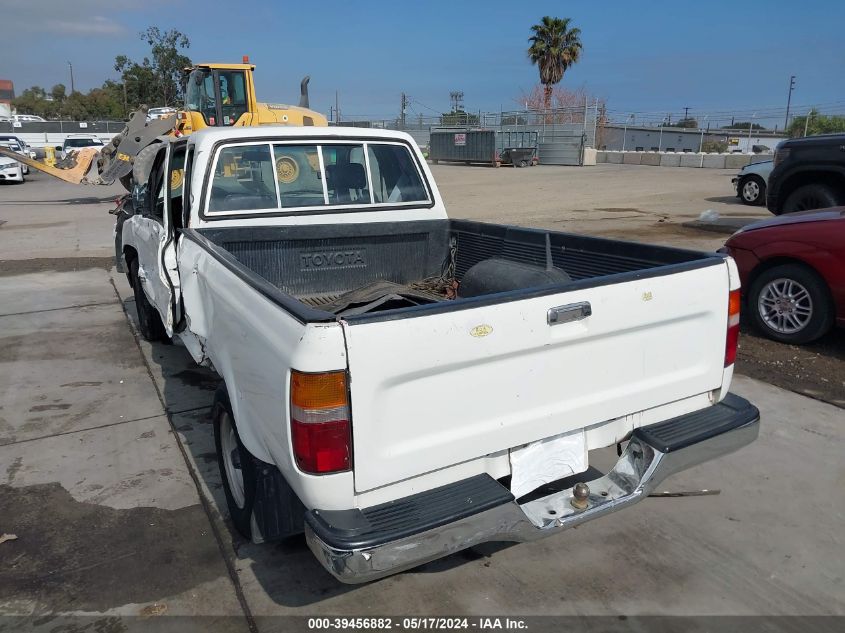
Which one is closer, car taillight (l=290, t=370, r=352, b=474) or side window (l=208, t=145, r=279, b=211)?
car taillight (l=290, t=370, r=352, b=474)

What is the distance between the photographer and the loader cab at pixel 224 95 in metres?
15.6

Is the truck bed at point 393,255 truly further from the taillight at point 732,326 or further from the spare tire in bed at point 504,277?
the taillight at point 732,326

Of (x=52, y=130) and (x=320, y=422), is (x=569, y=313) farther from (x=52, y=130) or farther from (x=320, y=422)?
(x=52, y=130)

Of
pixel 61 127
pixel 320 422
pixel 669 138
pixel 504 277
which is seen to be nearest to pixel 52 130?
pixel 61 127

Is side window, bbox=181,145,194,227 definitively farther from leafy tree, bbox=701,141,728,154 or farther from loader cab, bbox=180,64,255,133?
leafy tree, bbox=701,141,728,154

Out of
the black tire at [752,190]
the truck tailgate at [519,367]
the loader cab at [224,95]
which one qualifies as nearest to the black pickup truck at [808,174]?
the black tire at [752,190]

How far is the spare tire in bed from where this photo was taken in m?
3.49

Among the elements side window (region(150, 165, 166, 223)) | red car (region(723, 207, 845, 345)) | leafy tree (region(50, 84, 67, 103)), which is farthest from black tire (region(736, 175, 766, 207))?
leafy tree (region(50, 84, 67, 103))

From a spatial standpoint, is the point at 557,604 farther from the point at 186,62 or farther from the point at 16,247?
the point at 186,62

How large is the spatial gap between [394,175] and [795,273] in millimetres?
3584

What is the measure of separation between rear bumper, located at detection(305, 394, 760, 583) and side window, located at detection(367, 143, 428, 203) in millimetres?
2753

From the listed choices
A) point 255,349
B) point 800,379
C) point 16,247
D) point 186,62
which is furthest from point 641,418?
point 186,62

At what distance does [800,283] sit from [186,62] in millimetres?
67899

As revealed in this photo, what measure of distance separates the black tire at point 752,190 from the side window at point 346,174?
1372 centimetres
